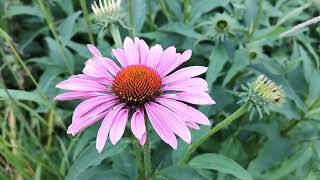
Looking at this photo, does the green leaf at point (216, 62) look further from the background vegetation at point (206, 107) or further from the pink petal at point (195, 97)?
the pink petal at point (195, 97)

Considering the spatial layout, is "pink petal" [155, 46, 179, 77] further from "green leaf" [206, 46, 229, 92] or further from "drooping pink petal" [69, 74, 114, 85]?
"green leaf" [206, 46, 229, 92]

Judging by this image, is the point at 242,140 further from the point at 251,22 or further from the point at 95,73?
the point at 95,73

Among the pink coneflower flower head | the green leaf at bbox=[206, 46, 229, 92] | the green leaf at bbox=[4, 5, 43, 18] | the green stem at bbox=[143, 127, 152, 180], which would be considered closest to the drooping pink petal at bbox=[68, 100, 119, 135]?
the pink coneflower flower head

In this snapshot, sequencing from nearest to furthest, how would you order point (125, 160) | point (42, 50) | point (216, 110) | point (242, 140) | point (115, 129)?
1. point (115, 129)
2. point (125, 160)
3. point (216, 110)
4. point (242, 140)
5. point (42, 50)

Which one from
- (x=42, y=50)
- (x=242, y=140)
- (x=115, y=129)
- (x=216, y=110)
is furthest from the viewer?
(x=42, y=50)

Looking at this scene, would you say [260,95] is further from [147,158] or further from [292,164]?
[292,164]

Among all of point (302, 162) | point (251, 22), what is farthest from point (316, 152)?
point (251, 22)

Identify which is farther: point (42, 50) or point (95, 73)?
point (42, 50)

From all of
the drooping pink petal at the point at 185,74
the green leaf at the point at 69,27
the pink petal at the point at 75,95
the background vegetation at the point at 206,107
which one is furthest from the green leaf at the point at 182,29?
the pink petal at the point at 75,95
